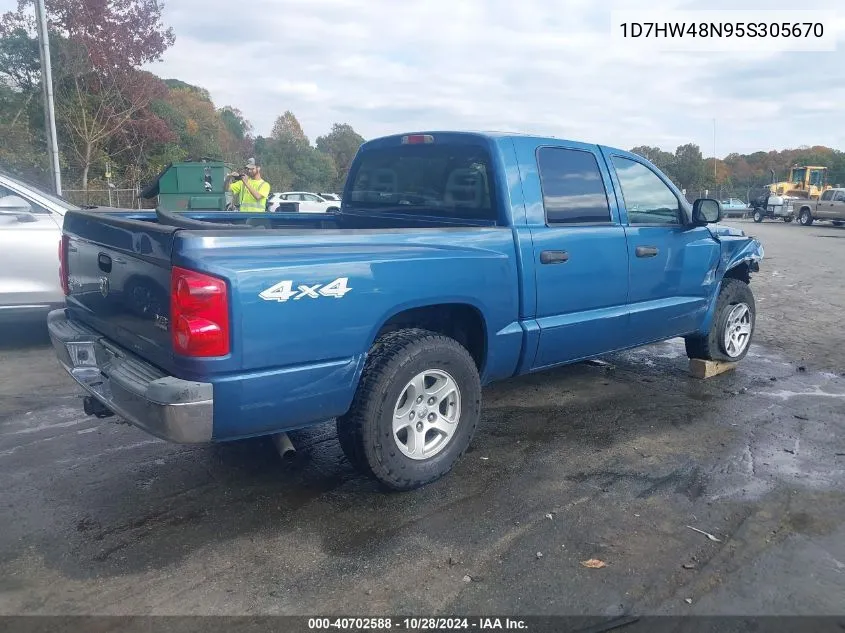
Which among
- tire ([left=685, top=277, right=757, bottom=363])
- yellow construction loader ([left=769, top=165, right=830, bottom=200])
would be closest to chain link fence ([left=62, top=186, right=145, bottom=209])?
tire ([left=685, top=277, right=757, bottom=363])

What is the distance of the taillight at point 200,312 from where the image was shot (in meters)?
2.94

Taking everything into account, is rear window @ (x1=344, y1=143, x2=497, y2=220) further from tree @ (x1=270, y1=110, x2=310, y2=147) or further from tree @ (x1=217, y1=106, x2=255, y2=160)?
tree @ (x1=270, y1=110, x2=310, y2=147)

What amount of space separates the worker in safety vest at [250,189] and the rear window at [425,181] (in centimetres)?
499

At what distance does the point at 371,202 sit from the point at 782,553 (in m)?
3.43

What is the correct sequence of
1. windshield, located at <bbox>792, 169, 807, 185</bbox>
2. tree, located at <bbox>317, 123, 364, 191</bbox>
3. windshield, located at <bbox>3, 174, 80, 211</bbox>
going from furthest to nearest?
tree, located at <bbox>317, 123, 364, 191</bbox>
windshield, located at <bbox>792, 169, 807, 185</bbox>
windshield, located at <bbox>3, 174, 80, 211</bbox>

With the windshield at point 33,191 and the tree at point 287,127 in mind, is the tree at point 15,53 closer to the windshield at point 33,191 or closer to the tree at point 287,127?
the windshield at point 33,191

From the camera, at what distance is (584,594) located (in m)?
2.92

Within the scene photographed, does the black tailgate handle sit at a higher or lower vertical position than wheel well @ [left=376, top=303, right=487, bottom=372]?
higher

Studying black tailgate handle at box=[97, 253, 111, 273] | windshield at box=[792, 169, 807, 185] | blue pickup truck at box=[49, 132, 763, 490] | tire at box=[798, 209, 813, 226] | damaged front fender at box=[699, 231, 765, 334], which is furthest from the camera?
windshield at box=[792, 169, 807, 185]

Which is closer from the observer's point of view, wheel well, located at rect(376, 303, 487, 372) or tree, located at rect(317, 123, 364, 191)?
wheel well, located at rect(376, 303, 487, 372)

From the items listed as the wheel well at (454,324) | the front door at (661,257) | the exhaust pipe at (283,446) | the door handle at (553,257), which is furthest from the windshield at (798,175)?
the exhaust pipe at (283,446)

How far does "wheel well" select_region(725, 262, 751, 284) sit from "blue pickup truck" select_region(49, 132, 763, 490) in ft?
2.47

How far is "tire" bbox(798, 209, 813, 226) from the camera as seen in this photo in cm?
3400

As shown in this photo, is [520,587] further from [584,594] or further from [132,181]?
[132,181]
